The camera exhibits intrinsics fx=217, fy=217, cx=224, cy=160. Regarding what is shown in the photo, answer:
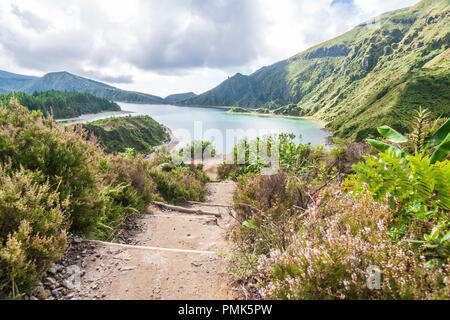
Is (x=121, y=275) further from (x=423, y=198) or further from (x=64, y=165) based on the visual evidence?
(x=423, y=198)

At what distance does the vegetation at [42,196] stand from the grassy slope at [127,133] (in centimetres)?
5663

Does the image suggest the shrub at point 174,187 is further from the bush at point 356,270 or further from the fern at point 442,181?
the fern at point 442,181

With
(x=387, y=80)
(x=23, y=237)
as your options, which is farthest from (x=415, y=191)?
(x=387, y=80)

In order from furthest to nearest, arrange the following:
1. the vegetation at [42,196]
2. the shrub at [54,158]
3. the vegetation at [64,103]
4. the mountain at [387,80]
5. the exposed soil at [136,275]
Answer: the vegetation at [64,103] → the mountain at [387,80] → the shrub at [54,158] → the exposed soil at [136,275] → the vegetation at [42,196]

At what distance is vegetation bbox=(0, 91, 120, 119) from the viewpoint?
89.6 metres

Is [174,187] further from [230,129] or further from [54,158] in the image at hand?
[230,129]

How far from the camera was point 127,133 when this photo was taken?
70438 mm

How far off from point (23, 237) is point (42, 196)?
27.7 inches

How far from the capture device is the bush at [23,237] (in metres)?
1.87

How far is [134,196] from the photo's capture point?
5.32 meters

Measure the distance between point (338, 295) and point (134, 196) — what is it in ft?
15.8

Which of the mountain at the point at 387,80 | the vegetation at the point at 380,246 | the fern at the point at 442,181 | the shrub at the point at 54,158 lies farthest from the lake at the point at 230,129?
the fern at the point at 442,181

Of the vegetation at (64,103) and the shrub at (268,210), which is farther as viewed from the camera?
the vegetation at (64,103)

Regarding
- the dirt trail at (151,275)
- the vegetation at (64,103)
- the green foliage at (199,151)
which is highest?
the vegetation at (64,103)
